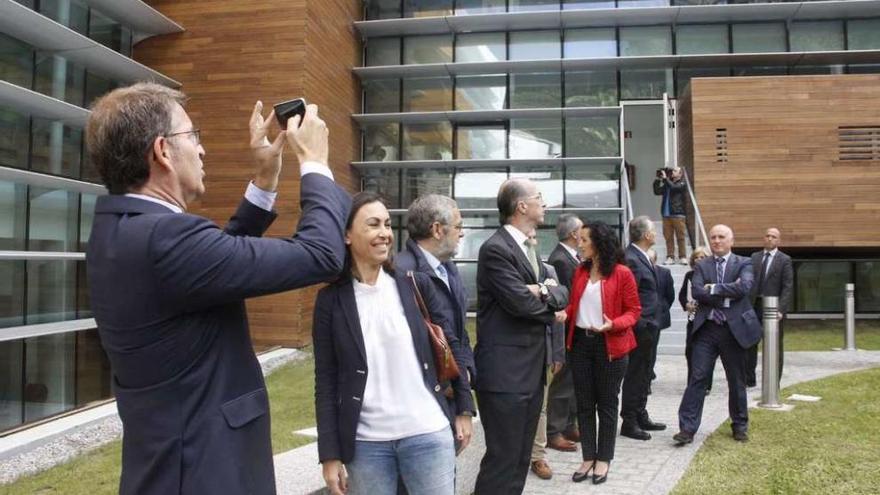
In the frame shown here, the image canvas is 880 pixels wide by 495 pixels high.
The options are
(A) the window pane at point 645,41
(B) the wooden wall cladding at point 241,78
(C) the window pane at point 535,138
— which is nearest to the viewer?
(B) the wooden wall cladding at point 241,78

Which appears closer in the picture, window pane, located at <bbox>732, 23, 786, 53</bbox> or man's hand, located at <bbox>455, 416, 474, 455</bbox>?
man's hand, located at <bbox>455, 416, 474, 455</bbox>

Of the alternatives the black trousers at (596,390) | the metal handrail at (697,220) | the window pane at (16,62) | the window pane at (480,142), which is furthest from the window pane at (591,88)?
the black trousers at (596,390)

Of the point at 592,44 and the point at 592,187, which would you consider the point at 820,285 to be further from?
the point at 592,44

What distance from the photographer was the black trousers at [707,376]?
19.2 ft

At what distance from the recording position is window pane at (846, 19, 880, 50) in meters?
16.6

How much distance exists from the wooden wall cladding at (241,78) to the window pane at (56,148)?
2.52 m

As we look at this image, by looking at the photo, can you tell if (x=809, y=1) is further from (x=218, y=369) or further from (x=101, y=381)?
(x=218, y=369)

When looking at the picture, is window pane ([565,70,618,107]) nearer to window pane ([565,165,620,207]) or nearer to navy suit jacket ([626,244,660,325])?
window pane ([565,165,620,207])

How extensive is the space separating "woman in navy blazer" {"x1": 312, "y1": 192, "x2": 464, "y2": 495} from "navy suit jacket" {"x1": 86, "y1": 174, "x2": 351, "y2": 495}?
1030 millimetres

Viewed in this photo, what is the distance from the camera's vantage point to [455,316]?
133 inches

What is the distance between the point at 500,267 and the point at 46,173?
380 inches

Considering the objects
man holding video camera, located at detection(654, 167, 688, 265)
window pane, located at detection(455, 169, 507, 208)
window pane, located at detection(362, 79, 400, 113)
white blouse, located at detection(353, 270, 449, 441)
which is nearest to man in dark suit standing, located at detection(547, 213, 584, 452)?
white blouse, located at detection(353, 270, 449, 441)

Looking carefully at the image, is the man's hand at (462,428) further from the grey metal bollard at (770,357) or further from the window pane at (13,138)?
the window pane at (13,138)

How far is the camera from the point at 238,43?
45.1 ft
